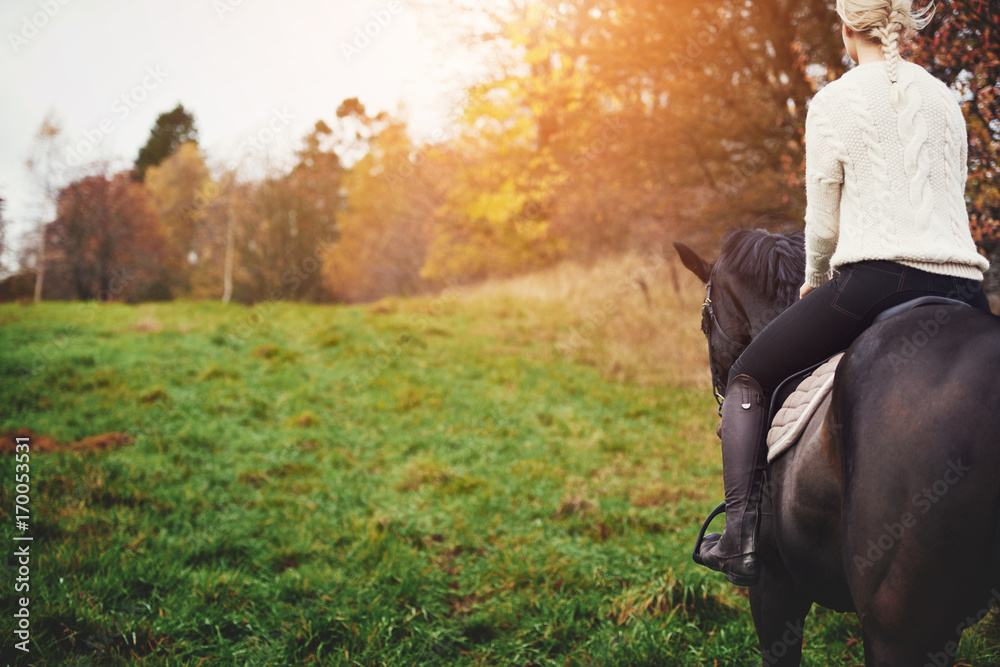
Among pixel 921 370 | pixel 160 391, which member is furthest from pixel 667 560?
pixel 160 391

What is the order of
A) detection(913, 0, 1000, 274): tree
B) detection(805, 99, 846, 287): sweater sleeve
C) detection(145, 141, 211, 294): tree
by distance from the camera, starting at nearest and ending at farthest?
detection(805, 99, 846, 287): sweater sleeve → detection(913, 0, 1000, 274): tree → detection(145, 141, 211, 294): tree

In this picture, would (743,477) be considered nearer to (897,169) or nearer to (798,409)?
(798,409)

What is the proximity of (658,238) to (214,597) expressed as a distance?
10.3 m

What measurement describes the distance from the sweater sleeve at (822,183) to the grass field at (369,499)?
7.68ft

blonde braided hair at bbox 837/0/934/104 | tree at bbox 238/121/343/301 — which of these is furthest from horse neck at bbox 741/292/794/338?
tree at bbox 238/121/343/301

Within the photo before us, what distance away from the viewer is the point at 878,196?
1660 millimetres

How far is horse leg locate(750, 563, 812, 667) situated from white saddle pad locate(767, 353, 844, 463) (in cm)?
53

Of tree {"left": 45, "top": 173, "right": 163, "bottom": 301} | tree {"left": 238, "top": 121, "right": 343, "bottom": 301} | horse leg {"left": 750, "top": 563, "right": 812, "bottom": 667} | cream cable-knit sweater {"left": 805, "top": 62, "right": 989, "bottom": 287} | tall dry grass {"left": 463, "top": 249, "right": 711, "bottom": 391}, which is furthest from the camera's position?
tree {"left": 238, "top": 121, "right": 343, "bottom": 301}

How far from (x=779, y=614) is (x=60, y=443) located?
6503mm

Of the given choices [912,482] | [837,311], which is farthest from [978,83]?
[912,482]

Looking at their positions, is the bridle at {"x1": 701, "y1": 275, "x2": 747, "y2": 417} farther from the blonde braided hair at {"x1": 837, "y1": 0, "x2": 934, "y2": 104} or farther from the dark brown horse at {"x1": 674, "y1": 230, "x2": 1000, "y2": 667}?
the blonde braided hair at {"x1": 837, "y1": 0, "x2": 934, "y2": 104}

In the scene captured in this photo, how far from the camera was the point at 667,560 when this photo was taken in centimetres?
402

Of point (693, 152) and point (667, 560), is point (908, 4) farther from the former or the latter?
point (693, 152)

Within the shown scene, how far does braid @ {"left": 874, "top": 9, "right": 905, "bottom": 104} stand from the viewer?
167 cm
